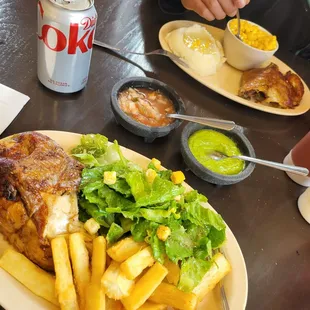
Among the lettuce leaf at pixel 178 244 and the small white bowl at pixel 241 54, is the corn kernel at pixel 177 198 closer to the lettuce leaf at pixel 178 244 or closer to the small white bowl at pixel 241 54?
the lettuce leaf at pixel 178 244

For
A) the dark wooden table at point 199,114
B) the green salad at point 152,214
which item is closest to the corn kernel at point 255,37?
the dark wooden table at point 199,114

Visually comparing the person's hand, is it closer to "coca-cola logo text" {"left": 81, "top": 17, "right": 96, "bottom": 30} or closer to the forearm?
the forearm

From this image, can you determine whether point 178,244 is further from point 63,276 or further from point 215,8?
point 215,8

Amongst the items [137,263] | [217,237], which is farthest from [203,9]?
[137,263]

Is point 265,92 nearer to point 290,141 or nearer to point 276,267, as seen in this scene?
point 290,141

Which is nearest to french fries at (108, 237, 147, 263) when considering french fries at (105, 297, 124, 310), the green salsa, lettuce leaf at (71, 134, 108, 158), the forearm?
french fries at (105, 297, 124, 310)

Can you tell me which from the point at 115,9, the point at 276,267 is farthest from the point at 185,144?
the point at 115,9
